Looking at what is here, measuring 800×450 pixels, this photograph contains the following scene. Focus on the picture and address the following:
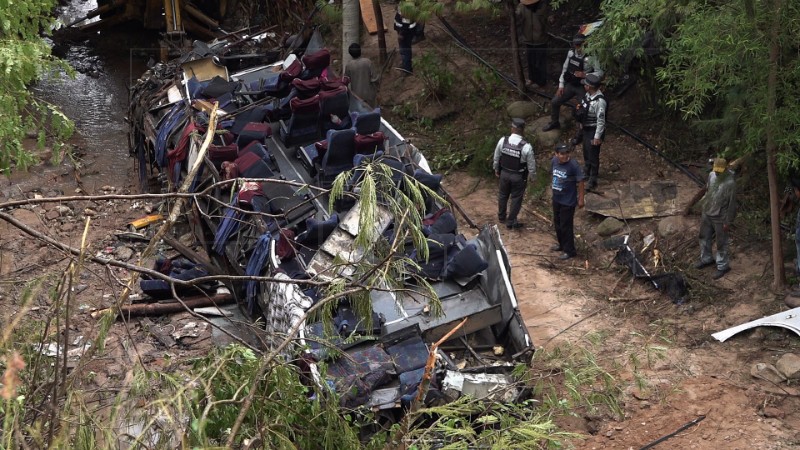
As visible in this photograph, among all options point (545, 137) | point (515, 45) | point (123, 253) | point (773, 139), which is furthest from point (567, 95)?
point (123, 253)

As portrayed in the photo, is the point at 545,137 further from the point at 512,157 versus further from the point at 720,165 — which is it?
the point at 720,165

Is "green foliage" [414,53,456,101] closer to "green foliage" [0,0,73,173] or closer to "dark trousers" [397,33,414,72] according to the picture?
"dark trousers" [397,33,414,72]

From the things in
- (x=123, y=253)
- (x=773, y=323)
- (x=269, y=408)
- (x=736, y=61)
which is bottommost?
(x=123, y=253)

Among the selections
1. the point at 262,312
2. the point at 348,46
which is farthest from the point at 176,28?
the point at 262,312

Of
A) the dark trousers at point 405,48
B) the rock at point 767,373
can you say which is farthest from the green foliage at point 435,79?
the rock at point 767,373

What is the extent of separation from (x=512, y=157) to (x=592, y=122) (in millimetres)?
1449

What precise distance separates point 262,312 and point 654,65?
6575mm

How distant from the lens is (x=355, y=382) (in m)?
7.10

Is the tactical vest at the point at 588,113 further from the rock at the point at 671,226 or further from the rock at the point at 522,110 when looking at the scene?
the rock at the point at 522,110

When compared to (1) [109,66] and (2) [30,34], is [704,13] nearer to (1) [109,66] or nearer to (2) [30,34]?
(2) [30,34]

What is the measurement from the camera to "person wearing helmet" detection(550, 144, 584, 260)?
35.5ft

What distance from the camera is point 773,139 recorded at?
9305 mm

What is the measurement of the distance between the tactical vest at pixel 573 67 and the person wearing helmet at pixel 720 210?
3223 mm

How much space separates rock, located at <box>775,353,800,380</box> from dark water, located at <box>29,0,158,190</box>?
10.1 metres
